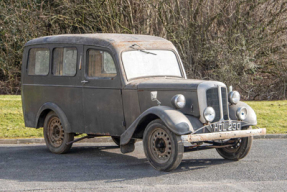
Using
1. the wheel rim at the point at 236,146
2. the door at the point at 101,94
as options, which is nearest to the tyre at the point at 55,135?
the door at the point at 101,94

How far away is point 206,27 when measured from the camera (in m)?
20.3

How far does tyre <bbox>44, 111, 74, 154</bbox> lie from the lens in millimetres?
9258

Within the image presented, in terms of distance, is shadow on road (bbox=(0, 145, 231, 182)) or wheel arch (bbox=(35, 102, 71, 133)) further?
wheel arch (bbox=(35, 102, 71, 133))

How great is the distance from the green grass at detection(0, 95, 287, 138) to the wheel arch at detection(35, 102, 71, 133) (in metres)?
1.75

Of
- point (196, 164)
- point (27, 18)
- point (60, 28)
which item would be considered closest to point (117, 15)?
point (60, 28)

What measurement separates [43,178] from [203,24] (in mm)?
14535

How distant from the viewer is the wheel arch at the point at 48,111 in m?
9.14

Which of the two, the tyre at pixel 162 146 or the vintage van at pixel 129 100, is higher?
the vintage van at pixel 129 100

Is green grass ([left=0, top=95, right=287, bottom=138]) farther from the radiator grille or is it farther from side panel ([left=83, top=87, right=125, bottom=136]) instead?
the radiator grille

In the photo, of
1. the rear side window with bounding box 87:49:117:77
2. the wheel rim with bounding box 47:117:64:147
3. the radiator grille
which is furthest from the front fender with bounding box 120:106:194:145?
the wheel rim with bounding box 47:117:64:147

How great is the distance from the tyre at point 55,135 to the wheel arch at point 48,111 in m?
0.12

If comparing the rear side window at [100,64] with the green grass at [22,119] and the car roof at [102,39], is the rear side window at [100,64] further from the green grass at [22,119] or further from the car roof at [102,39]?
the green grass at [22,119]

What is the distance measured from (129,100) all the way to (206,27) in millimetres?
12829

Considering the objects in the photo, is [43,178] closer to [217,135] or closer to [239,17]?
[217,135]
